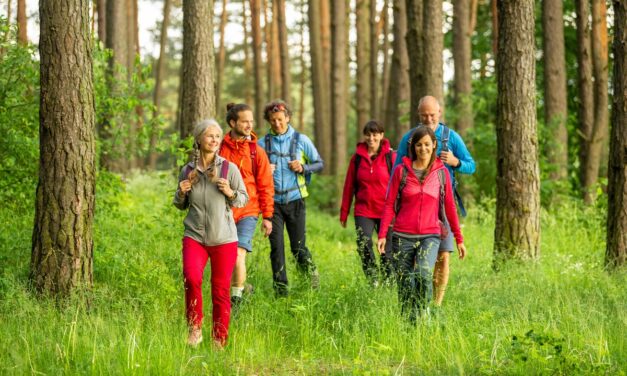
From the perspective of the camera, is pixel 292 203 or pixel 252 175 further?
pixel 292 203

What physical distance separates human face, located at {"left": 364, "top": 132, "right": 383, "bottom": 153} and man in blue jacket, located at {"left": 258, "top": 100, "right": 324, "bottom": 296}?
0.62 m

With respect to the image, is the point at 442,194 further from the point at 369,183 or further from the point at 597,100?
the point at 597,100

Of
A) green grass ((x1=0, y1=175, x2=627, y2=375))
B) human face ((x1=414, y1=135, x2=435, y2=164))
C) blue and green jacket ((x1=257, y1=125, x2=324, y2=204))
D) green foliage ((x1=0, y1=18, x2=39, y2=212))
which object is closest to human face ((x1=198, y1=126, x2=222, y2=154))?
green grass ((x1=0, y1=175, x2=627, y2=375))

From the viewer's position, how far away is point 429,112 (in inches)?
299

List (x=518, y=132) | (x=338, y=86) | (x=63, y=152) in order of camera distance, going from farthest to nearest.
Answer: (x=338, y=86) → (x=518, y=132) → (x=63, y=152)

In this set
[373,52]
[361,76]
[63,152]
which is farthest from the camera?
[373,52]

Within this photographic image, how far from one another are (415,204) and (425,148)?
1.65 ft

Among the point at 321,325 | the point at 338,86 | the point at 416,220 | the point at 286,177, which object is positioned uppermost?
the point at 338,86

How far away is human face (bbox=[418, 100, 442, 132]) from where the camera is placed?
24.9ft

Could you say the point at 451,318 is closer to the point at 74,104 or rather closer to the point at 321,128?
the point at 74,104

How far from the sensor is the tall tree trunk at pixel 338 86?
21.7 m

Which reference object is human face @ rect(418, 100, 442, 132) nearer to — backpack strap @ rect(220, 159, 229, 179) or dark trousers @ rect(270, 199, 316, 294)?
dark trousers @ rect(270, 199, 316, 294)

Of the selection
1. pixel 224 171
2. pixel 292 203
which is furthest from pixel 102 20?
pixel 224 171

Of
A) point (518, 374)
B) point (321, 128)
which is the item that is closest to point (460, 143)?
point (518, 374)
